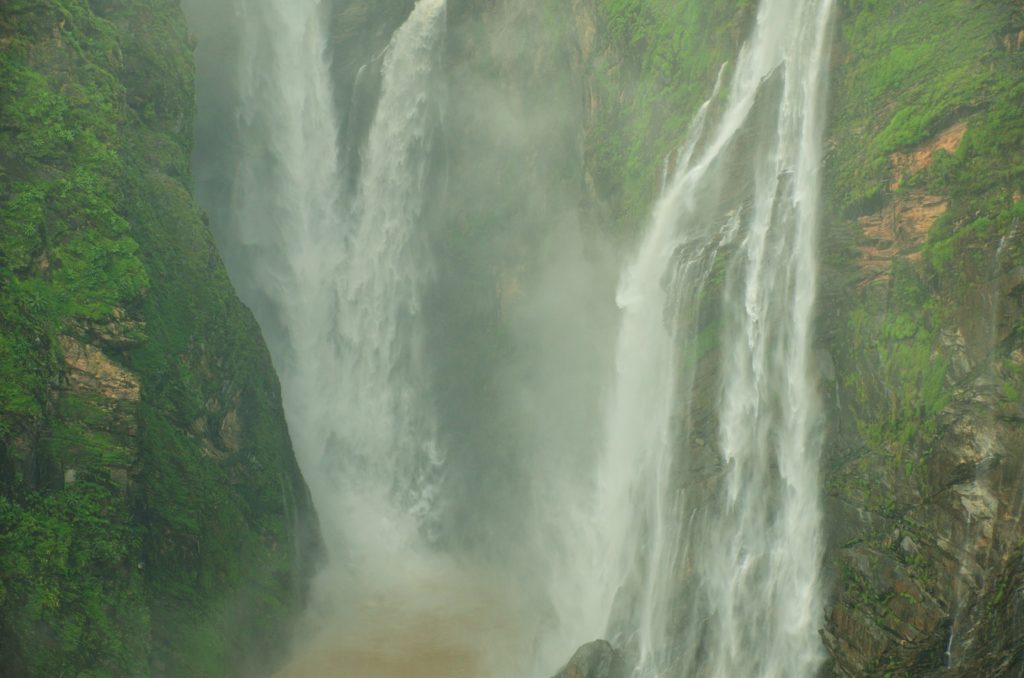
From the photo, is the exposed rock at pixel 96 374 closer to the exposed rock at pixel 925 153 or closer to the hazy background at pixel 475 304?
the hazy background at pixel 475 304

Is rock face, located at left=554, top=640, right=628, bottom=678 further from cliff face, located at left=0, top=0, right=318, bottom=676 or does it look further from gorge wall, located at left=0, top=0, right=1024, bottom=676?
cliff face, located at left=0, top=0, right=318, bottom=676

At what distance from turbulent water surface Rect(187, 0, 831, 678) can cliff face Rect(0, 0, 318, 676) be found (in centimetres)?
398

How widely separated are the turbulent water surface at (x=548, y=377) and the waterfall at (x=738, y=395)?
6cm

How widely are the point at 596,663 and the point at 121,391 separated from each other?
12582 millimetres

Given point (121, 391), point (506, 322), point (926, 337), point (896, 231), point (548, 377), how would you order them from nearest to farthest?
point (926, 337) < point (896, 231) < point (121, 391) < point (548, 377) < point (506, 322)

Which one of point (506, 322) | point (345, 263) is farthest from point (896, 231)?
point (345, 263)

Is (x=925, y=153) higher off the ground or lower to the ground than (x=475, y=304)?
lower

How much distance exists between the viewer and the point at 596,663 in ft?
71.1

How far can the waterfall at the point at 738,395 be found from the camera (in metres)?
19.0

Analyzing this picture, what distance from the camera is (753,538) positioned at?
63.6 ft

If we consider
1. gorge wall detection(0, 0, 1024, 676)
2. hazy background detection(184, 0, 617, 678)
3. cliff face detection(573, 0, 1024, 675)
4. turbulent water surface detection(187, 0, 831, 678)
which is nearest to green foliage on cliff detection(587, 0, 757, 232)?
gorge wall detection(0, 0, 1024, 676)

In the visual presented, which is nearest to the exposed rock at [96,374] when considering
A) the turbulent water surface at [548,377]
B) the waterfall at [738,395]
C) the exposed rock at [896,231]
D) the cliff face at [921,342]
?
the turbulent water surface at [548,377]

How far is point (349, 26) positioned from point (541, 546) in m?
20.8

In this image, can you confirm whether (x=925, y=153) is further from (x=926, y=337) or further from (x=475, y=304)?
(x=475, y=304)
